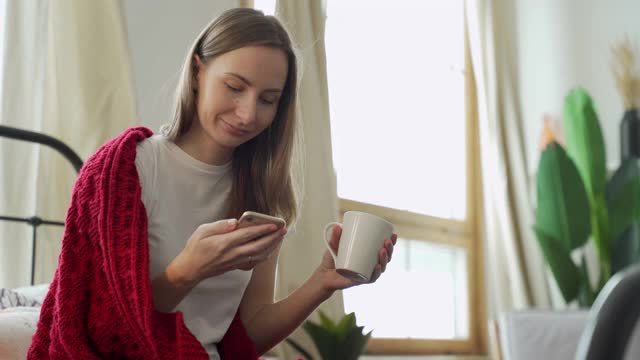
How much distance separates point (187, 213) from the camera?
4.13 ft

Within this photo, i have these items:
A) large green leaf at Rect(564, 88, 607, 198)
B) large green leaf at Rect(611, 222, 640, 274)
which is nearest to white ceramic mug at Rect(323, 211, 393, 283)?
large green leaf at Rect(611, 222, 640, 274)

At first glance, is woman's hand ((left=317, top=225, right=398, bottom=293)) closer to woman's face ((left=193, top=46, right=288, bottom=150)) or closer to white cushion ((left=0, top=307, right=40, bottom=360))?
woman's face ((left=193, top=46, right=288, bottom=150))

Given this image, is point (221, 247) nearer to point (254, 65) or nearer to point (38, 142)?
point (254, 65)

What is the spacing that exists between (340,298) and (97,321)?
2050 mm

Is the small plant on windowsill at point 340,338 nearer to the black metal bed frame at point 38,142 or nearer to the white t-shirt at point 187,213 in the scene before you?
the black metal bed frame at point 38,142

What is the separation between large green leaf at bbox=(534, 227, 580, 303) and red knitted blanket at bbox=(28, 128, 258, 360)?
9.90 ft

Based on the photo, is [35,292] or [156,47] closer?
[35,292]

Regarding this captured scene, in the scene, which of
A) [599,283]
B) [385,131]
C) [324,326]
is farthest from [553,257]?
[324,326]

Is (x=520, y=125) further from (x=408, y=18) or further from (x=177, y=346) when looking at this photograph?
(x=177, y=346)

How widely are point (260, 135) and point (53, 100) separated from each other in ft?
3.50

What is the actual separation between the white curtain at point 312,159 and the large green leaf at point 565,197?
1337mm

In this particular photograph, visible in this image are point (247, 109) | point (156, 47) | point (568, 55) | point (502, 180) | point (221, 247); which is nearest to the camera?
point (221, 247)

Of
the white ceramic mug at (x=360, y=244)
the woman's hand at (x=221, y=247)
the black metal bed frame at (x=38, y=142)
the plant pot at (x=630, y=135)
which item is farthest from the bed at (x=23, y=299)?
the plant pot at (x=630, y=135)

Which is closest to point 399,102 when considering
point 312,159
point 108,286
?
point 312,159
